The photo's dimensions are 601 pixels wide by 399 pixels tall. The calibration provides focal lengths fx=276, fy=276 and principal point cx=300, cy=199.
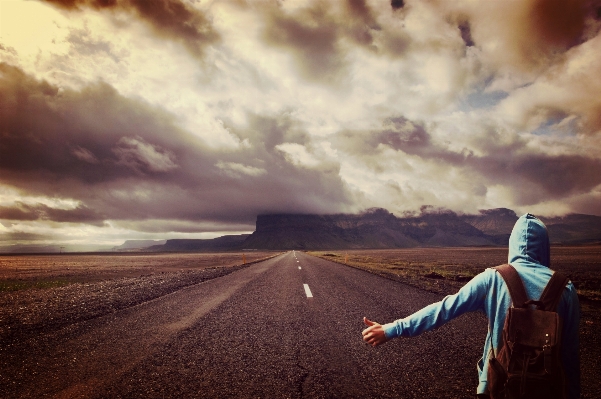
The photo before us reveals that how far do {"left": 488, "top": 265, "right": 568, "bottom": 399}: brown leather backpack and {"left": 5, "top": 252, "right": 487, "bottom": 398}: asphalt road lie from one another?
1700 mm

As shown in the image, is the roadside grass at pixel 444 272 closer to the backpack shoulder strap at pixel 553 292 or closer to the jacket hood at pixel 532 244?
the jacket hood at pixel 532 244

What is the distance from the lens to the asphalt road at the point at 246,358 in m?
3.43

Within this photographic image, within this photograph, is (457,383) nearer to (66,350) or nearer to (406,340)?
(406,340)

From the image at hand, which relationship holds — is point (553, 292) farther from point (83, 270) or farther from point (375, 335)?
point (83, 270)

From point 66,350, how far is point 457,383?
625cm

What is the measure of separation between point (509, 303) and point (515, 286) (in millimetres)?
175

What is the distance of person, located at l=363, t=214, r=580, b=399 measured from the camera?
6.49ft

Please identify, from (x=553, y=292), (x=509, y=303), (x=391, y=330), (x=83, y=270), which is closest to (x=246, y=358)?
(x=391, y=330)

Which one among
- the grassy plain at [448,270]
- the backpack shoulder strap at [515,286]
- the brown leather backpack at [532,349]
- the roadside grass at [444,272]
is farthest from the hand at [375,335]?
the grassy plain at [448,270]

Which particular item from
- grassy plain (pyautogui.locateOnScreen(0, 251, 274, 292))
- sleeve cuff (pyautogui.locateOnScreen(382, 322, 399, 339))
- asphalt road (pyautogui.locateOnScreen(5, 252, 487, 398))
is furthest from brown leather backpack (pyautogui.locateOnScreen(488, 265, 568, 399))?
grassy plain (pyautogui.locateOnScreen(0, 251, 274, 292))

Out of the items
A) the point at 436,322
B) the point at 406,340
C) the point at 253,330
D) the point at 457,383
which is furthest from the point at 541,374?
the point at 253,330

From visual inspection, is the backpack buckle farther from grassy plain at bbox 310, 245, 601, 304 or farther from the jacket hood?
grassy plain at bbox 310, 245, 601, 304

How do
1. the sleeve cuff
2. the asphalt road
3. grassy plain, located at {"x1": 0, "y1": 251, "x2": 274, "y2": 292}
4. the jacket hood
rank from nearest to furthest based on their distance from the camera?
the jacket hood < the sleeve cuff < the asphalt road < grassy plain, located at {"x1": 0, "y1": 251, "x2": 274, "y2": 292}

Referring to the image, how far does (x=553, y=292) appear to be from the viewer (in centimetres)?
191
